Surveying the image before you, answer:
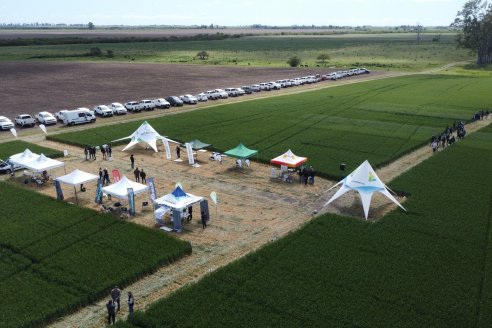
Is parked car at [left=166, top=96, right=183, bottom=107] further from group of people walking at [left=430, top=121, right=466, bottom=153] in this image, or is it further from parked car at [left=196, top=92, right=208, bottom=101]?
group of people walking at [left=430, top=121, right=466, bottom=153]

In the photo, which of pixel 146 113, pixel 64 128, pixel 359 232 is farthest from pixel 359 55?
pixel 359 232

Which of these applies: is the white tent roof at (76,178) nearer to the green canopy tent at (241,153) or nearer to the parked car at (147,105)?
the green canopy tent at (241,153)

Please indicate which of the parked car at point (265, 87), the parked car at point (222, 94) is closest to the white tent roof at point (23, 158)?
the parked car at point (222, 94)

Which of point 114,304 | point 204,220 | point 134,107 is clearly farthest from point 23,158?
point 134,107

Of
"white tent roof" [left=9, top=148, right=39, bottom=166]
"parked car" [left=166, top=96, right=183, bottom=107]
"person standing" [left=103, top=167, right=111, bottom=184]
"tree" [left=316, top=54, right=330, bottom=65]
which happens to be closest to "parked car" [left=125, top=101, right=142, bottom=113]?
"parked car" [left=166, top=96, right=183, bottom=107]

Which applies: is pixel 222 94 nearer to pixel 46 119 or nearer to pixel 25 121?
pixel 46 119

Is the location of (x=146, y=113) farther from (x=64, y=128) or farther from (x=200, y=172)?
(x=200, y=172)

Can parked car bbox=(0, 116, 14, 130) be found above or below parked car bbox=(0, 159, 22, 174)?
above
